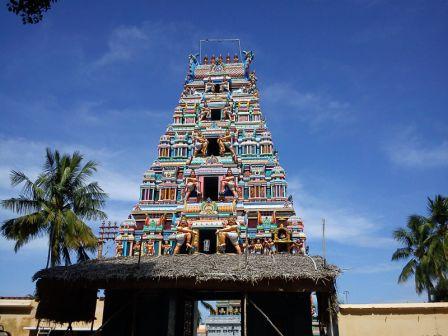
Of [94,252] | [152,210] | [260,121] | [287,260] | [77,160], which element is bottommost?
[287,260]

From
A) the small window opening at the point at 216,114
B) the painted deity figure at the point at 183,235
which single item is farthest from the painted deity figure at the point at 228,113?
the painted deity figure at the point at 183,235

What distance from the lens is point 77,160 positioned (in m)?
22.3

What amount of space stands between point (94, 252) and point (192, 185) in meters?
6.01

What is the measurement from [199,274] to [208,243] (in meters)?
8.26

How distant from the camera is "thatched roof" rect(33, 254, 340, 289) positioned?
12.8m

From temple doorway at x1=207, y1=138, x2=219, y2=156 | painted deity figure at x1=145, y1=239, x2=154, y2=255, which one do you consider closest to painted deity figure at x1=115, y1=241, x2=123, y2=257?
painted deity figure at x1=145, y1=239, x2=154, y2=255

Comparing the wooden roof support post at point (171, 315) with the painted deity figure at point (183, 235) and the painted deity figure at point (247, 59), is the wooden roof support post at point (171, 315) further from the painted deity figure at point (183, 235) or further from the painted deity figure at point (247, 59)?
the painted deity figure at point (247, 59)

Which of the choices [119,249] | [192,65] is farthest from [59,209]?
[192,65]

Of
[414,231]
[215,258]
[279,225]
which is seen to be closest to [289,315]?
[215,258]

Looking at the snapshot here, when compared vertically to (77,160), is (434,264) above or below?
below

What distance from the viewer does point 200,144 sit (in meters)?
23.4

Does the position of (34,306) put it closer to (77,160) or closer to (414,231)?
(77,160)

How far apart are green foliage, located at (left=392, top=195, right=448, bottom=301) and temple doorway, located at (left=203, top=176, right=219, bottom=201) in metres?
13.7

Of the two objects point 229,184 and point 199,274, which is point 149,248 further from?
point 199,274
